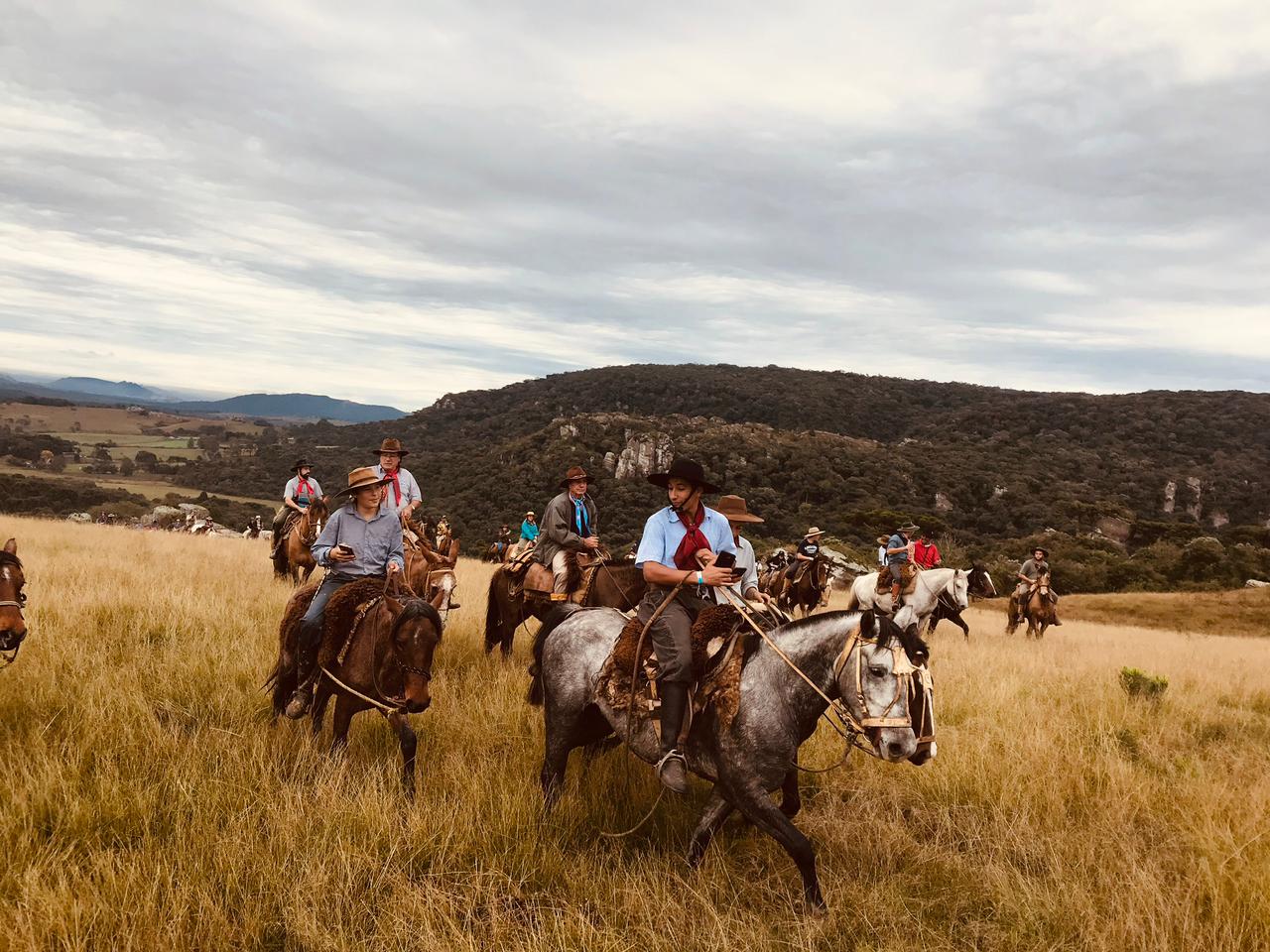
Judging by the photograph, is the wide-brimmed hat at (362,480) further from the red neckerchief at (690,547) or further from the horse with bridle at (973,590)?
the horse with bridle at (973,590)

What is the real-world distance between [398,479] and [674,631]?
249 inches

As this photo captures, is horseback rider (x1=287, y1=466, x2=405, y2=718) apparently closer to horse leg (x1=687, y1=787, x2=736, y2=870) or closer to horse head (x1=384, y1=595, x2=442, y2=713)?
horse head (x1=384, y1=595, x2=442, y2=713)

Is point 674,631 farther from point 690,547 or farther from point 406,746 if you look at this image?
point 406,746

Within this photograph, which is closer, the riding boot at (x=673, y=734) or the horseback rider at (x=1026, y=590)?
the riding boot at (x=673, y=734)

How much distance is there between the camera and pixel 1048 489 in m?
61.0

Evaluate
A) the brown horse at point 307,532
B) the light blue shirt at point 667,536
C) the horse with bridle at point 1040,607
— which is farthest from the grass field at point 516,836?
the horse with bridle at point 1040,607

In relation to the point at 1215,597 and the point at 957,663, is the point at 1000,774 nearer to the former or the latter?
the point at 957,663

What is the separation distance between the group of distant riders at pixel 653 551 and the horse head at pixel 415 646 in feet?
2.83

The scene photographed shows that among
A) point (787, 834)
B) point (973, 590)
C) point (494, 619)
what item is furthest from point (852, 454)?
point (787, 834)

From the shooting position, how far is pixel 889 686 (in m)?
3.95

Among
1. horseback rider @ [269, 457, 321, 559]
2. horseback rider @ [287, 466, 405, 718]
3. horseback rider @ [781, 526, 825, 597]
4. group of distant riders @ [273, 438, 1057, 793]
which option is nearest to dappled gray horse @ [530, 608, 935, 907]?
group of distant riders @ [273, 438, 1057, 793]

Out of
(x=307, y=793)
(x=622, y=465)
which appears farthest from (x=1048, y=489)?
(x=307, y=793)

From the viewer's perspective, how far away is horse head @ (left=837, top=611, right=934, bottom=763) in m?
3.86

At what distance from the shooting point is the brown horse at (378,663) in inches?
198
